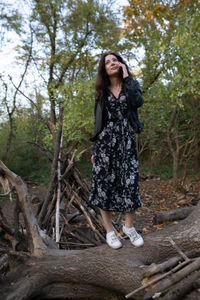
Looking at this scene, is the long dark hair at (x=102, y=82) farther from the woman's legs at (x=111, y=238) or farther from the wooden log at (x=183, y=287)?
the wooden log at (x=183, y=287)

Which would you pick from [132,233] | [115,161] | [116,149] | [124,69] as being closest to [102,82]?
→ [124,69]

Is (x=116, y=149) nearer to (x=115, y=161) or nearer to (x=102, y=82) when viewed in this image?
(x=115, y=161)

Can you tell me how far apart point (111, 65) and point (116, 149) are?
32.0 inches

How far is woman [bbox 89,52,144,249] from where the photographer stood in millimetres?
2365

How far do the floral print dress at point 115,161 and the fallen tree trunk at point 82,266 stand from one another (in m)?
0.43

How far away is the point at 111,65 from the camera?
2.47 metres

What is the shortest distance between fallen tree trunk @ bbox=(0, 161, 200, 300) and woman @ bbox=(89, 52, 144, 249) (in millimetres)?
148

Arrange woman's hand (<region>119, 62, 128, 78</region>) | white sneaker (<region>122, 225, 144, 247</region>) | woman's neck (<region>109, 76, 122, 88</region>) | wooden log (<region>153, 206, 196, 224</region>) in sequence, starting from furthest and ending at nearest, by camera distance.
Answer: wooden log (<region>153, 206, 196, 224</region>), woman's neck (<region>109, 76, 122, 88</region>), woman's hand (<region>119, 62, 128, 78</region>), white sneaker (<region>122, 225, 144, 247</region>)

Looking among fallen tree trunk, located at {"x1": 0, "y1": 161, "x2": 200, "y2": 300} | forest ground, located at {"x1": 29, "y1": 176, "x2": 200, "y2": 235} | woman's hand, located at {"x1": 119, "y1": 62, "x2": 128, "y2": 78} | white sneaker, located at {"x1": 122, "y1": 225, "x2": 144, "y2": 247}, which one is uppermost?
woman's hand, located at {"x1": 119, "y1": 62, "x2": 128, "y2": 78}

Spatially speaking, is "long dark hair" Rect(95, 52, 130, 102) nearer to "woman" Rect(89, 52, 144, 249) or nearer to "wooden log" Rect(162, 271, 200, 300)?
"woman" Rect(89, 52, 144, 249)

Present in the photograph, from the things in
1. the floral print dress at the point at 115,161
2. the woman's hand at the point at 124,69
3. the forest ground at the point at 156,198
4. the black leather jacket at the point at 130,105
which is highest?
the woman's hand at the point at 124,69

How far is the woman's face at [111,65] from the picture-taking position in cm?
247

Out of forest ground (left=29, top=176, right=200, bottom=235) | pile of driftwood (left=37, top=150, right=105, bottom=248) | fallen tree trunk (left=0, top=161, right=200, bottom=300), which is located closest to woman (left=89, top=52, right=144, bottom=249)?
fallen tree trunk (left=0, top=161, right=200, bottom=300)

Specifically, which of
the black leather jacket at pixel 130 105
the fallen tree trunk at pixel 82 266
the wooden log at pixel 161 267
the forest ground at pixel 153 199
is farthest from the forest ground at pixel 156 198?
the black leather jacket at pixel 130 105
